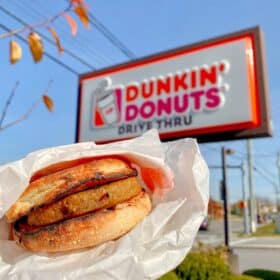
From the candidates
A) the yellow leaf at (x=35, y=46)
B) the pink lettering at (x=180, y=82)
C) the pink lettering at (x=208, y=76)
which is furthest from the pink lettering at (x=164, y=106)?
the yellow leaf at (x=35, y=46)

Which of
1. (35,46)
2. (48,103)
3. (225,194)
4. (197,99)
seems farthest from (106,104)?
(225,194)

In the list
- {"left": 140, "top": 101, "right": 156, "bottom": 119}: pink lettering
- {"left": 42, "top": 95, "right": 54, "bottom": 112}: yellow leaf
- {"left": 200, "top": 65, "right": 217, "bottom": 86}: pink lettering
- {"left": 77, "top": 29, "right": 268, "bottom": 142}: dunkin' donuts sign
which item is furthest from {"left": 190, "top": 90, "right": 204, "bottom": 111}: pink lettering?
{"left": 42, "top": 95, "right": 54, "bottom": 112}: yellow leaf

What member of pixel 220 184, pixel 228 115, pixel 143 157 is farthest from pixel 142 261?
pixel 220 184

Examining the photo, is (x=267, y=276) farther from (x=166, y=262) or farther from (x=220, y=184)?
(x=220, y=184)

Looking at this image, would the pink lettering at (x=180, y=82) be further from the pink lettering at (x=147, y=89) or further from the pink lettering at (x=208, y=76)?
the pink lettering at (x=147, y=89)

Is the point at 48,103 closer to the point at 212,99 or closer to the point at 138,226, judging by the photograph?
the point at 138,226

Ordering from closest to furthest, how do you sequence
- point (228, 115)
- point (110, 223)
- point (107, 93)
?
point (110, 223)
point (228, 115)
point (107, 93)
